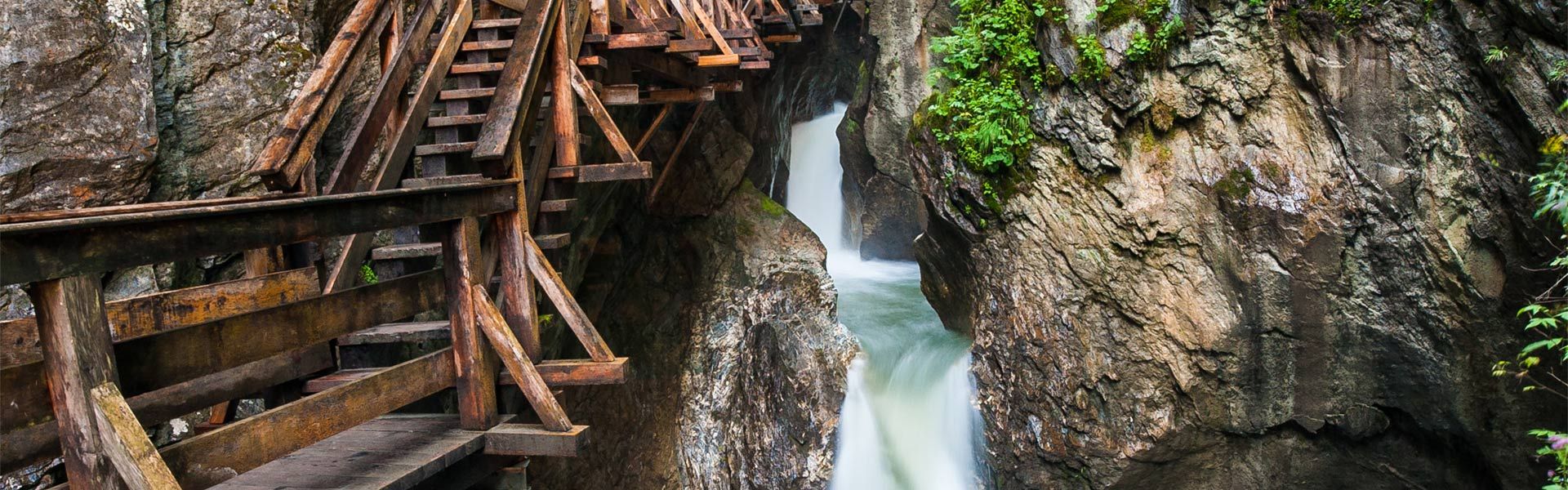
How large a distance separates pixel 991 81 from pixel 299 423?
7614 millimetres

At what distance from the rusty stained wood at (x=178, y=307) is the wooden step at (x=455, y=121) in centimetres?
116

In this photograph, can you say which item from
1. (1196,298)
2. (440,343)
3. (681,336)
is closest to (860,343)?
(681,336)

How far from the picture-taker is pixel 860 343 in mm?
11750

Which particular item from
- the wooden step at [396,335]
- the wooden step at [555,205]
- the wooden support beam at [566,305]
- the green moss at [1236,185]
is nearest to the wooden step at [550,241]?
the wooden step at [555,205]

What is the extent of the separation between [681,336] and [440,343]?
4.49m

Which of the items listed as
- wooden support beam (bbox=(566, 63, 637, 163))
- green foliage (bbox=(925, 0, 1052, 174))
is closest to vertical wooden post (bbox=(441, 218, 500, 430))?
wooden support beam (bbox=(566, 63, 637, 163))

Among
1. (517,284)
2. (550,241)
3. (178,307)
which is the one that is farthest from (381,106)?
(178,307)

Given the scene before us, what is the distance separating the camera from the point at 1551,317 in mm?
6562

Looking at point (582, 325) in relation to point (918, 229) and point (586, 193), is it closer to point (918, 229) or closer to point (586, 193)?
point (586, 193)

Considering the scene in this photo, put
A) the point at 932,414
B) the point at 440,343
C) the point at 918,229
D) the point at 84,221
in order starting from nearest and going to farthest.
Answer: the point at 84,221
the point at 440,343
the point at 932,414
the point at 918,229

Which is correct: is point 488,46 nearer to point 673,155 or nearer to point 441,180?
point 441,180

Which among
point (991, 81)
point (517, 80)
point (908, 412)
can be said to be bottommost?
point (908, 412)

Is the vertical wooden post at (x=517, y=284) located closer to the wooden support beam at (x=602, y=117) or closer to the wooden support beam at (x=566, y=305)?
the wooden support beam at (x=566, y=305)

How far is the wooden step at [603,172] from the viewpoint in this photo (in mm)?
6133
